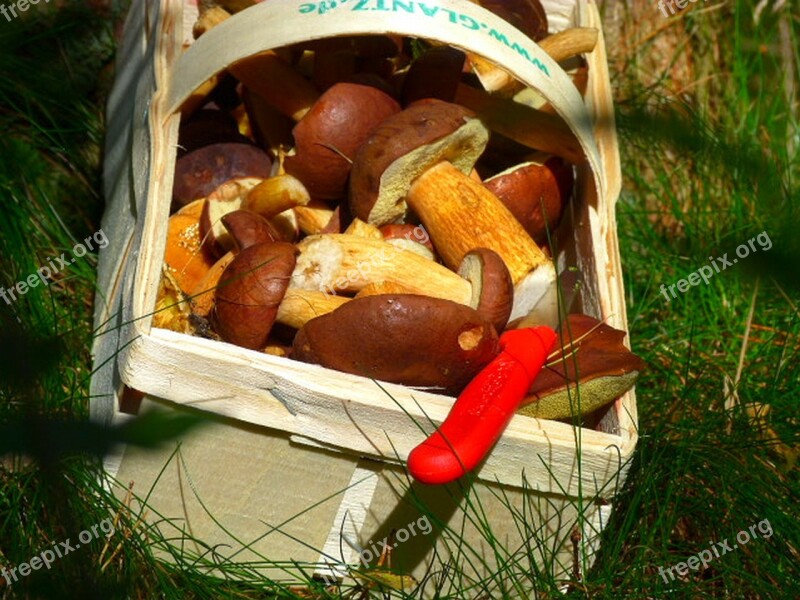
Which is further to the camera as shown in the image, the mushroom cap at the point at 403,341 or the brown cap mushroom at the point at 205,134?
the brown cap mushroom at the point at 205,134

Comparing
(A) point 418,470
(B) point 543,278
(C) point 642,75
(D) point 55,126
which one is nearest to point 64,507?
(A) point 418,470

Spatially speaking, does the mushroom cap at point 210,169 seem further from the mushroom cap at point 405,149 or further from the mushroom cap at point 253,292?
the mushroom cap at point 253,292

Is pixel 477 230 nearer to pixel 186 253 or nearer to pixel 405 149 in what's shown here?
pixel 405 149

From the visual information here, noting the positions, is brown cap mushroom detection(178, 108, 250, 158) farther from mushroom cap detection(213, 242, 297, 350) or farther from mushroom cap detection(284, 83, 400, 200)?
mushroom cap detection(213, 242, 297, 350)

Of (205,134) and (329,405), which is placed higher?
(205,134)

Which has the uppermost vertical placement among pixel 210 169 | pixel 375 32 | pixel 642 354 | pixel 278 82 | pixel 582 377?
pixel 375 32

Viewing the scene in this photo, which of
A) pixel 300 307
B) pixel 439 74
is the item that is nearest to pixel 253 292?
pixel 300 307

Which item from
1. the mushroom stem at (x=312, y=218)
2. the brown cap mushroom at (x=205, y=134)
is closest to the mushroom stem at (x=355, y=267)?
the mushroom stem at (x=312, y=218)

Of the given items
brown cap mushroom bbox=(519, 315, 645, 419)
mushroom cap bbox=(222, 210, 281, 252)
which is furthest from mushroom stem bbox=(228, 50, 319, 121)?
brown cap mushroom bbox=(519, 315, 645, 419)

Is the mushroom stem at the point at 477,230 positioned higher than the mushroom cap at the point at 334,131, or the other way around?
the mushroom cap at the point at 334,131
